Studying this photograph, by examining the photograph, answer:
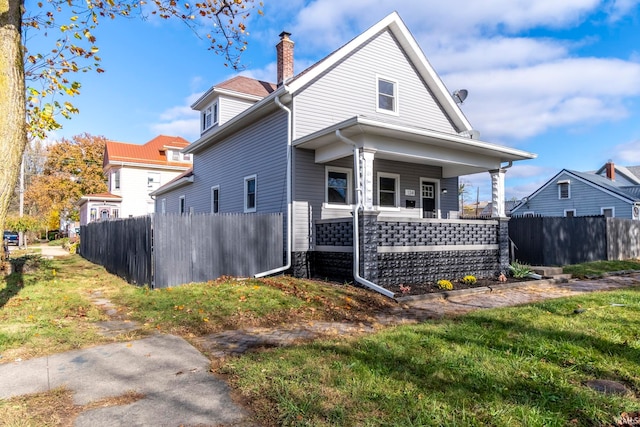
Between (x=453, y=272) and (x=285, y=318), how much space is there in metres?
5.52

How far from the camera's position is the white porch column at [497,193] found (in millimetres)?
11234

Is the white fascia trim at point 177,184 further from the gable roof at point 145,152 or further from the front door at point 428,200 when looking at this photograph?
the gable roof at point 145,152

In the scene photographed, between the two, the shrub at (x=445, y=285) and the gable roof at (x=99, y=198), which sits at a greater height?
the gable roof at (x=99, y=198)

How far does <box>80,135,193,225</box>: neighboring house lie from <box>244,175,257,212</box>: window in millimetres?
22418

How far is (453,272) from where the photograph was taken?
33.2ft

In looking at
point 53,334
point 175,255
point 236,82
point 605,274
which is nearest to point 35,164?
A: point 236,82

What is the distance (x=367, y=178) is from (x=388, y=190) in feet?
12.2

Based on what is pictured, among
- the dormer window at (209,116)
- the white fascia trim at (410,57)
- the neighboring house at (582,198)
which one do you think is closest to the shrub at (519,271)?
the white fascia trim at (410,57)

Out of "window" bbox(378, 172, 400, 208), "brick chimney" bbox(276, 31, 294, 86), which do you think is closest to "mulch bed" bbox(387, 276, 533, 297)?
"window" bbox(378, 172, 400, 208)

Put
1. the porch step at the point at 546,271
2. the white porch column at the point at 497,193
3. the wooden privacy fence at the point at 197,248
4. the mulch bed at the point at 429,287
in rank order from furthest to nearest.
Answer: the white porch column at the point at 497,193 → the porch step at the point at 546,271 → the wooden privacy fence at the point at 197,248 → the mulch bed at the point at 429,287

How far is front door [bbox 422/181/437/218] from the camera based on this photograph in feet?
44.4

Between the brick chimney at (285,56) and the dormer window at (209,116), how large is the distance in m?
3.34

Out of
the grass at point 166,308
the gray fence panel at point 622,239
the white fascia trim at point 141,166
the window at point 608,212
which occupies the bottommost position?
the grass at point 166,308

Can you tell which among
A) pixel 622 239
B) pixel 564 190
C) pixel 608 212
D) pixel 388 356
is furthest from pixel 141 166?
pixel 608 212
